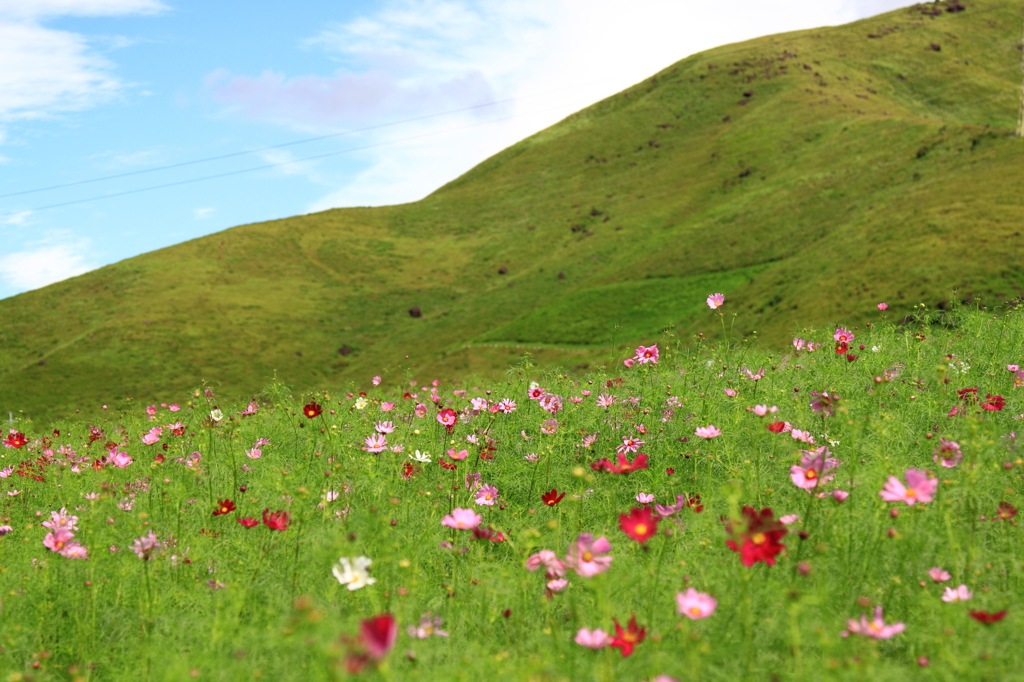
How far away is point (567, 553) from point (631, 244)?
7104cm

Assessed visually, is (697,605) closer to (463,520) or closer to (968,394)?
(463,520)

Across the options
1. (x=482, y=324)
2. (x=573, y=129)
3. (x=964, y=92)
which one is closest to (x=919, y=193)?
(x=482, y=324)

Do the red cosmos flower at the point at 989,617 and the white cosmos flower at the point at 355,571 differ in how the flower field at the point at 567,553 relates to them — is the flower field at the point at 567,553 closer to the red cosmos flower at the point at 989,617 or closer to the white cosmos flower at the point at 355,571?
the white cosmos flower at the point at 355,571

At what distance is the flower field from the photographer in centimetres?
236

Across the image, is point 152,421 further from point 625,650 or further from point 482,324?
point 482,324

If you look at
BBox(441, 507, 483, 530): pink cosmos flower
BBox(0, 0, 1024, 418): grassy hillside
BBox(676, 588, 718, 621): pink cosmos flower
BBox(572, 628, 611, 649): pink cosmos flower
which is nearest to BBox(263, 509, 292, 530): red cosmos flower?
BBox(441, 507, 483, 530): pink cosmos flower

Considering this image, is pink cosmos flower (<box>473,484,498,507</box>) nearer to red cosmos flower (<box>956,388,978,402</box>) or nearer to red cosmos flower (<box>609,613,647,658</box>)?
red cosmos flower (<box>609,613,647,658</box>)

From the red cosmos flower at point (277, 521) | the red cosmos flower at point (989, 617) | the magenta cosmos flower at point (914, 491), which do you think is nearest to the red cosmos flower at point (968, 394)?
the magenta cosmos flower at point (914, 491)

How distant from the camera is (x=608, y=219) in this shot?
267 feet

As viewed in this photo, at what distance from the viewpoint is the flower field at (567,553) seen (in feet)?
7.73

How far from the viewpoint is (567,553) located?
11.0 feet

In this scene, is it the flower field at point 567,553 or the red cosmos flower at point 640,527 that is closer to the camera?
the red cosmos flower at point 640,527

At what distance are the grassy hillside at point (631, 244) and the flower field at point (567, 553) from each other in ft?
54.1

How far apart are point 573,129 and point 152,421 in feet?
367
